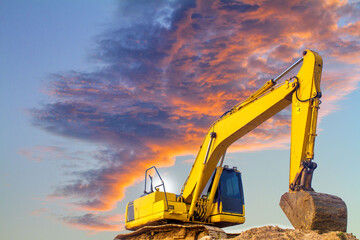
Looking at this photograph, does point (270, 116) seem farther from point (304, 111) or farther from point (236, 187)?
point (236, 187)

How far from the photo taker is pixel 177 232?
1313 cm

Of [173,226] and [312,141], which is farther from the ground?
[312,141]

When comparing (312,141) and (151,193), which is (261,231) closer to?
(312,141)

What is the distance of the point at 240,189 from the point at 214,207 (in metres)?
1.15

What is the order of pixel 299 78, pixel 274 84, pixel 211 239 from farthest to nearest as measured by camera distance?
pixel 274 84 < pixel 299 78 < pixel 211 239

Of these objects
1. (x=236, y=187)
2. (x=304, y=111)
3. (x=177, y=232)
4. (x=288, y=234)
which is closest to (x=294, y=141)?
(x=304, y=111)

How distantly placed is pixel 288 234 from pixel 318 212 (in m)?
0.83

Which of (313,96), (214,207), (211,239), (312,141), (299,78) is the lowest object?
(211,239)

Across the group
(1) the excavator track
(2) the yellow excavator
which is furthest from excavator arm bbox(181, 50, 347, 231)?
(1) the excavator track

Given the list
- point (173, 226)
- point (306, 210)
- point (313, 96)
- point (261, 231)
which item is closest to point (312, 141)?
point (313, 96)

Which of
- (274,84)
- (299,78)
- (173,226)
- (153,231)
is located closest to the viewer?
(299,78)

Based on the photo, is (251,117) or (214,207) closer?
(251,117)

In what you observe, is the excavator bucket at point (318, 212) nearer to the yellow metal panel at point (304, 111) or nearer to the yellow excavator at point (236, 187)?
the yellow excavator at point (236, 187)

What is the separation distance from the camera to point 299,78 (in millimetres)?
11188
